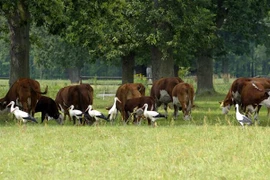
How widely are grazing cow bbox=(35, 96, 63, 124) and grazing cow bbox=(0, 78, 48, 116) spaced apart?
448 millimetres

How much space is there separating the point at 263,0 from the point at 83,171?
3509cm

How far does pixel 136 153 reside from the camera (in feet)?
51.4

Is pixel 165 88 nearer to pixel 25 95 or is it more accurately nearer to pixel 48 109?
pixel 48 109

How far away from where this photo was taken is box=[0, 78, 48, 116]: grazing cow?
2483 centimetres

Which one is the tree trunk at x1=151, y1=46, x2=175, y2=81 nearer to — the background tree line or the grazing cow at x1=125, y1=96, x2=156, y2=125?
the background tree line

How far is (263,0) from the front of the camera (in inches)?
1854

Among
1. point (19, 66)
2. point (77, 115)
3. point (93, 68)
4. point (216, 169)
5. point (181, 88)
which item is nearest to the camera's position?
point (216, 169)

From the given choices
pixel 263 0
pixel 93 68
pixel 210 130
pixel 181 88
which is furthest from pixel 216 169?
pixel 93 68

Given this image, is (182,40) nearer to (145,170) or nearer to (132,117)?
(132,117)

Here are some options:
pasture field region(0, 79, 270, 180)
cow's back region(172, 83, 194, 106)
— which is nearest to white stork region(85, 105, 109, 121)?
pasture field region(0, 79, 270, 180)

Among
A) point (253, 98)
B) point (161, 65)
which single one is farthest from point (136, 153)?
point (161, 65)

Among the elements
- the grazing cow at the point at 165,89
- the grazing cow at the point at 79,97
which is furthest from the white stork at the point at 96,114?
the grazing cow at the point at 165,89

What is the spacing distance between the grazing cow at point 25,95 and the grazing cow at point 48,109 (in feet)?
1.47

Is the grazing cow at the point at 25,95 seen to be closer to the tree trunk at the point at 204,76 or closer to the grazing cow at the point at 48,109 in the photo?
the grazing cow at the point at 48,109
